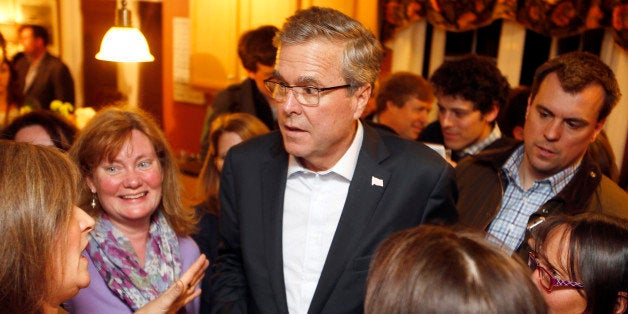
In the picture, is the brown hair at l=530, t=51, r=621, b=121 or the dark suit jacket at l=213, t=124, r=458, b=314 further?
the brown hair at l=530, t=51, r=621, b=121

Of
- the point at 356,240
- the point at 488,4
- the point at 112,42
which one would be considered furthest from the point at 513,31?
the point at 356,240

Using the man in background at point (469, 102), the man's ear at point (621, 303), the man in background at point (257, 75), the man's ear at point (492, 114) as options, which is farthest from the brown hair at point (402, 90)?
the man's ear at point (621, 303)

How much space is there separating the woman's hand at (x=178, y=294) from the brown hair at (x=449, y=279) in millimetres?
836

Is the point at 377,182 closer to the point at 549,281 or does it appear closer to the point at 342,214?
the point at 342,214

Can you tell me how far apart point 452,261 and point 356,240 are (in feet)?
2.27

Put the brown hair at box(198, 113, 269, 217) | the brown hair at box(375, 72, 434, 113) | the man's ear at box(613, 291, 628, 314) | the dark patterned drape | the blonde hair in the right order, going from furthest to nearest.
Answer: the dark patterned drape → the brown hair at box(375, 72, 434, 113) → the brown hair at box(198, 113, 269, 217) → the man's ear at box(613, 291, 628, 314) → the blonde hair

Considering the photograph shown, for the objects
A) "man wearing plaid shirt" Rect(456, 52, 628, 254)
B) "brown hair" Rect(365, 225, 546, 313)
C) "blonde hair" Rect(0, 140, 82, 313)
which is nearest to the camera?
"brown hair" Rect(365, 225, 546, 313)

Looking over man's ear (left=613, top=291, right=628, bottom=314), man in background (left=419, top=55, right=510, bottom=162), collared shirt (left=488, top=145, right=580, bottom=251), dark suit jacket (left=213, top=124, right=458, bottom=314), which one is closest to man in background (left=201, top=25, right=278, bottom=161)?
man in background (left=419, top=55, right=510, bottom=162)

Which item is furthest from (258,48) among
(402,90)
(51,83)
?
(51,83)

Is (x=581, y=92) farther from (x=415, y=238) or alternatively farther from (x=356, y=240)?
(x=415, y=238)

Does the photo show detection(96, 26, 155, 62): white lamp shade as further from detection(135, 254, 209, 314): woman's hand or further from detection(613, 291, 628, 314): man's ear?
detection(613, 291, 628, 314): man's ear

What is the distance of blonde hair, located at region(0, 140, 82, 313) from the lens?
108 cm

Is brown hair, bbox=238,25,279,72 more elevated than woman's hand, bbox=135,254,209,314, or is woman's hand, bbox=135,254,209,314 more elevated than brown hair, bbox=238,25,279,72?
brown hair, bbox=238,25,279,72

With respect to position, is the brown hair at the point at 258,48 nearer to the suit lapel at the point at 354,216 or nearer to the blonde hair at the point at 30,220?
the suit lapel at the point at 354,216
